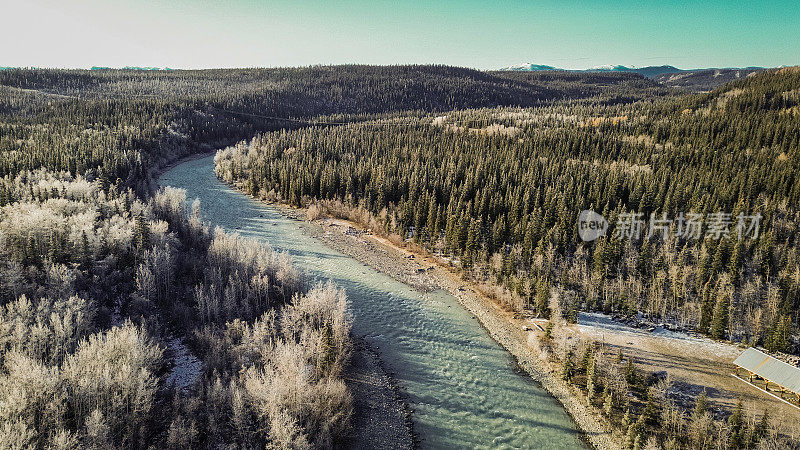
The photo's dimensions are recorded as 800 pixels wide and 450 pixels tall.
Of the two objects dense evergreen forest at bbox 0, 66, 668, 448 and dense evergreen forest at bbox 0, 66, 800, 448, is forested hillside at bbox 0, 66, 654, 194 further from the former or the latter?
dense evergreen forest at bbox 0, 66, 668, 448

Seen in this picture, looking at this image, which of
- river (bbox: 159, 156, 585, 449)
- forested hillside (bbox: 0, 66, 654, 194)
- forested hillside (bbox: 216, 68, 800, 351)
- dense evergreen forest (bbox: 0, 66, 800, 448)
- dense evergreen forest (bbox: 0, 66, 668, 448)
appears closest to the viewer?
dense evergreen forest (bbox: 0, 66, 668, 448)

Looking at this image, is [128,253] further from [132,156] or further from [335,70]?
[335,70]

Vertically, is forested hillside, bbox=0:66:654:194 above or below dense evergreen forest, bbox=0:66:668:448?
above

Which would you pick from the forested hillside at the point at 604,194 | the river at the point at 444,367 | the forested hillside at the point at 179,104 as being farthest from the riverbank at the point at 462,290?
the forested hillside at the point at 179,104

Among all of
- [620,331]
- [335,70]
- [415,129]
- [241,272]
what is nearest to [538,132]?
[415,129]

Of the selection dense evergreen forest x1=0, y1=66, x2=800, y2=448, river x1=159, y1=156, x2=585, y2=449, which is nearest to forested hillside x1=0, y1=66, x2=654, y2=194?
dense evergreen forest x1=0, y1=66, x2=800, y2=448

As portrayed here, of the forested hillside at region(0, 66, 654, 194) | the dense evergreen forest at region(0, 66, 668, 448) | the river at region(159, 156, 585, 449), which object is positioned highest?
the forested hillside at region(0, 66, 654, 194)
